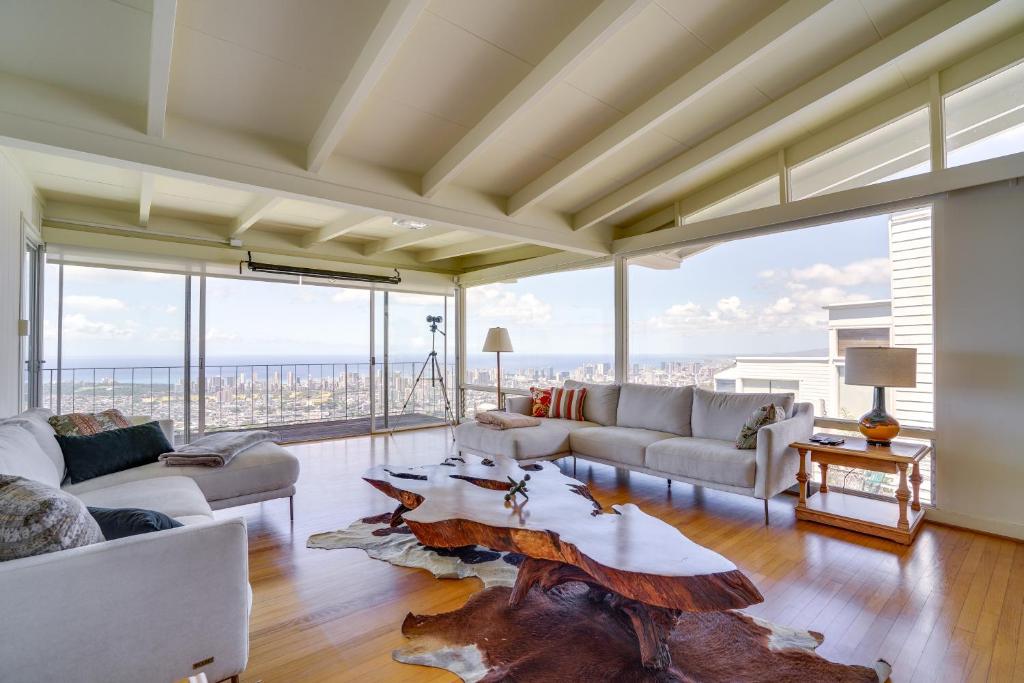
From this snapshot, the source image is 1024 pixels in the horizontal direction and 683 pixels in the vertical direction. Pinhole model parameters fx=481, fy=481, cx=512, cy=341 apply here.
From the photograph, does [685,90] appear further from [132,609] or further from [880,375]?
[132,609]

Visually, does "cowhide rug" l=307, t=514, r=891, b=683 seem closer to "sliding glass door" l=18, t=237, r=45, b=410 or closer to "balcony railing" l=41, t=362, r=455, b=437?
"sliding glass door" l=18, t=237, r=45, b=410

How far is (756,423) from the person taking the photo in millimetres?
3482

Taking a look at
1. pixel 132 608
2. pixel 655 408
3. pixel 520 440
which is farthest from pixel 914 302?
pixel 132 608

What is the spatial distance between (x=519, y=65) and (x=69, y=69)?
2287 mm

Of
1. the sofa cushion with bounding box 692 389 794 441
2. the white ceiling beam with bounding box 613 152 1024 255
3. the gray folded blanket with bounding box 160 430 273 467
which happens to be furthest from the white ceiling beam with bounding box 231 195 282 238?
the sofa cushion with bounding box 692 389 794 441

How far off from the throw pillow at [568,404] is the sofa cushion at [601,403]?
5 cm

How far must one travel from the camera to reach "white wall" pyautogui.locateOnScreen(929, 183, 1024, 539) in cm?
301

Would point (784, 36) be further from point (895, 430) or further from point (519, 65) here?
point (895, 430)

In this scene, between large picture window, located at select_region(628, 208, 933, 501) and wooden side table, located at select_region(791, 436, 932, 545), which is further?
large picture window, located at select_region(628, 208, 933, 501)

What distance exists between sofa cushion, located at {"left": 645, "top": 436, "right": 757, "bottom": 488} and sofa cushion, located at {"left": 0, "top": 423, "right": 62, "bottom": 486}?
350cm

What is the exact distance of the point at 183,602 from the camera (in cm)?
144

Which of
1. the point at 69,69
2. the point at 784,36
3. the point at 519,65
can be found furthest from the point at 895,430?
the point at 69,69

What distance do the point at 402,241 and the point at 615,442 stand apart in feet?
11.4

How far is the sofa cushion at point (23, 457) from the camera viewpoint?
194 cm
